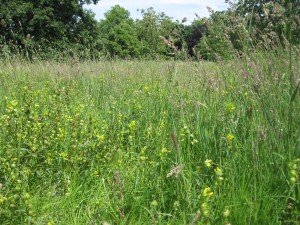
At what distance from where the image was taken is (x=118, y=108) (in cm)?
358

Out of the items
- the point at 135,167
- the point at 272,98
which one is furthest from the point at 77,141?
the point at 272,98

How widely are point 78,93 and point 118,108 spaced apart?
120cm

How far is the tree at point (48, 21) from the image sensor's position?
18094 millimetres

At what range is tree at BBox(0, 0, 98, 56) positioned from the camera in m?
18.1

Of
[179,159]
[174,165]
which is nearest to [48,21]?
[174,165]

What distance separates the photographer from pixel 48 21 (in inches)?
764

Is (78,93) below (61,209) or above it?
above

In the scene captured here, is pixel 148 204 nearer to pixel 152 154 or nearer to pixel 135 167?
pixel 135 167

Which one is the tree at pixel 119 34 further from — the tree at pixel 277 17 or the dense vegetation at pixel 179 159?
the dense vegetation at pixel 179 159

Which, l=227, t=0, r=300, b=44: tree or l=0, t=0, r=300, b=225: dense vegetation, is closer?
l=0, t=0, r=300, b=225: dense vegetation

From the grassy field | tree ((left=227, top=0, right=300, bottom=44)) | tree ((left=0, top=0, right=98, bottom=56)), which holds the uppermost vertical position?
tree ((left=0, top=0, right=98, bottom=56))

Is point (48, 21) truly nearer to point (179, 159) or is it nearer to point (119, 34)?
point (119, 34)

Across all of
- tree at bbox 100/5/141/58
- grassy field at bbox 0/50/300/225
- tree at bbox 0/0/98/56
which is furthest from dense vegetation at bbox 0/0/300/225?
tree at bbox 100/5/141/58

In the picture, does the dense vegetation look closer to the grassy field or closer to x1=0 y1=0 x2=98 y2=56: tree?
the grassy field
